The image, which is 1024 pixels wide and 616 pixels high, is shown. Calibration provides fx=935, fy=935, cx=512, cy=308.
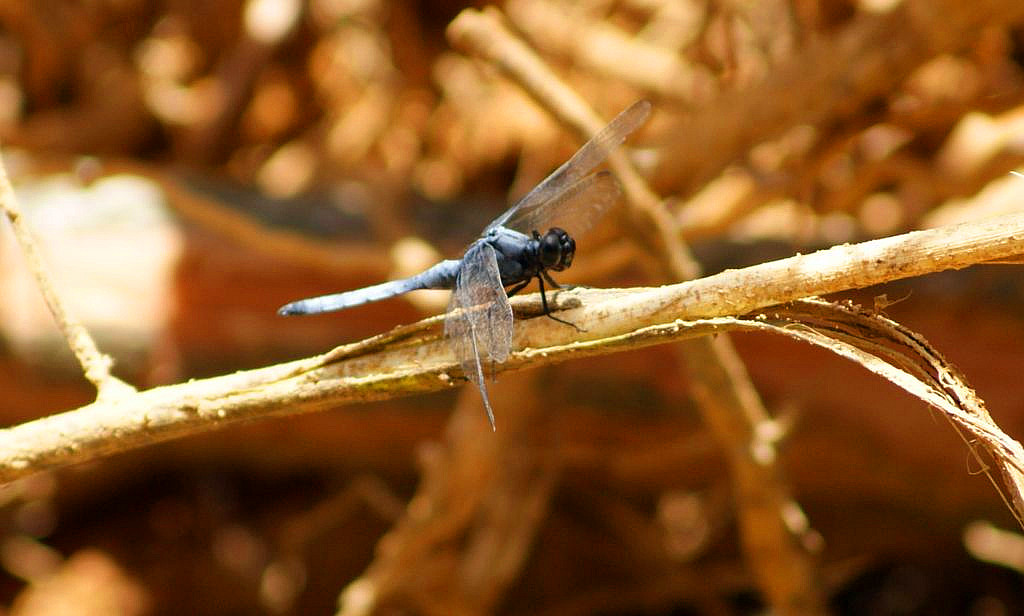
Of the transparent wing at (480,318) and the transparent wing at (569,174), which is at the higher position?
the transparent wing at (569,174)

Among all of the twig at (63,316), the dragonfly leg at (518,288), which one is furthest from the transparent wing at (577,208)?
the twig at (63,316)

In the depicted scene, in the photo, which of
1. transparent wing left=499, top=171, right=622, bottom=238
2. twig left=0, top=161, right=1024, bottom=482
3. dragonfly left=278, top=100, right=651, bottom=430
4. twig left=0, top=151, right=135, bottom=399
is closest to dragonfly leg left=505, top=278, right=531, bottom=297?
dragonfly left=278, top=100, right=651, bottom=430

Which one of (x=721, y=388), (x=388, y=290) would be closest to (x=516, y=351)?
(x=388, y=290)

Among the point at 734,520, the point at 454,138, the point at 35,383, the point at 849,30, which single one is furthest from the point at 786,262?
the point at 454,138

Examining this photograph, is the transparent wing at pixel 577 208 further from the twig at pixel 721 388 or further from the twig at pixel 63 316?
the twig at pixel 63 316

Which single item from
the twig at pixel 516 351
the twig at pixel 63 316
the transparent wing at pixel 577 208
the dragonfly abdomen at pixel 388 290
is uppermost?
the transparent wing at pixel 577 208

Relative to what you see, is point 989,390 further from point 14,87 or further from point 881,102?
point 14,87
